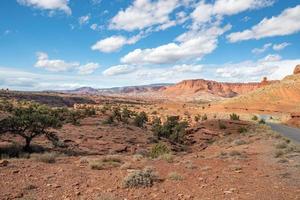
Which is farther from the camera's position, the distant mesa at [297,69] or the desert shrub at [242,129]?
the distant mesa at [297,69]

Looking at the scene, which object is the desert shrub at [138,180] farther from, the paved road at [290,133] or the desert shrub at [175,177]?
the paved road at [290,133]

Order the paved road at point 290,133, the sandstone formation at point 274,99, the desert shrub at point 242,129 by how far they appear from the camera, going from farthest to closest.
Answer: the sandstone formation at point 274,99, the desert shrub at point 242,129, the paved road at point 290,133

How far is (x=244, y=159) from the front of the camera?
1745 cm

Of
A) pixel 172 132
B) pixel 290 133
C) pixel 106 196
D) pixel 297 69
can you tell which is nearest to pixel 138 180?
pixel 106 196

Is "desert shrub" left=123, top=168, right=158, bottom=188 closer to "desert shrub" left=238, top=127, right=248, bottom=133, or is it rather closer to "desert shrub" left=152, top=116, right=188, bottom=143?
"desert shrub" left=152, top=116, right=188, bottom=143

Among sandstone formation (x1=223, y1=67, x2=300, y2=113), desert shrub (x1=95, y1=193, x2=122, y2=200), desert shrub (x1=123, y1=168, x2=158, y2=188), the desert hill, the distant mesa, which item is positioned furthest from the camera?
the distant mesa

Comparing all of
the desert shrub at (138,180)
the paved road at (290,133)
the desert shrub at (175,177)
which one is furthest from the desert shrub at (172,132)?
the desert shrub at (138,180)

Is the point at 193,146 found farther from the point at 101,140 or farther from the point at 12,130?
the point at 12,130

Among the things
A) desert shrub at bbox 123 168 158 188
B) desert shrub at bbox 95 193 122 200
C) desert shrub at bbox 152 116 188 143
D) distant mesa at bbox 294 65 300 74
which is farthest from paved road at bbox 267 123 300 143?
distant mesa at bbox 294 65 300 74

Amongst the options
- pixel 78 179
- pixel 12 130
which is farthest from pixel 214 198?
pixel 12 130

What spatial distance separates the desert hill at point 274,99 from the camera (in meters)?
80.5

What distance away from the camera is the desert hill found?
80.5 metres

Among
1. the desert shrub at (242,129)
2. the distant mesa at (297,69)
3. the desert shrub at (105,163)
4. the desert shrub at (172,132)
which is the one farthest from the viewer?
the distant mesa at (297,69)

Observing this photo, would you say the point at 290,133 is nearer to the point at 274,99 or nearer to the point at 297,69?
the point at 274,99
